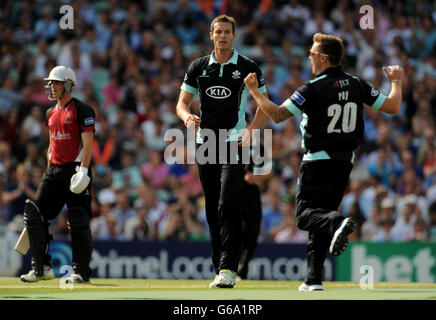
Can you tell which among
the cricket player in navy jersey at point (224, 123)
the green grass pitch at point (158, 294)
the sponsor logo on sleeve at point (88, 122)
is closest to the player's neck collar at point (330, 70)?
the cricket player in navy jersey at point (224, 123)

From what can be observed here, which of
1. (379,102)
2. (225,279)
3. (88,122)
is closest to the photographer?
(379,102)

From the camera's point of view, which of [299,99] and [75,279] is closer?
[299,99]

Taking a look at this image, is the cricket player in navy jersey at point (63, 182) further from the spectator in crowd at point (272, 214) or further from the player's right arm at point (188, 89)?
the spectator in crowd at point (272, 214)

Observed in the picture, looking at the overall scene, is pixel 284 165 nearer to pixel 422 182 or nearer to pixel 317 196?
pixel 422 182

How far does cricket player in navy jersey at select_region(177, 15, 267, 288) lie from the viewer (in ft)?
30.3

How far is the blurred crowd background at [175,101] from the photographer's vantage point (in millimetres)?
16281

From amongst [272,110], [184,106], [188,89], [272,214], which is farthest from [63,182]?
[272,214]

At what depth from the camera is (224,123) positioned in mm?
9383

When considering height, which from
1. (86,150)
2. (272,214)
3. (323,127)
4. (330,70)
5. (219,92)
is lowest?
(272,214)

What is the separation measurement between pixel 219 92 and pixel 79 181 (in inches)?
74.6

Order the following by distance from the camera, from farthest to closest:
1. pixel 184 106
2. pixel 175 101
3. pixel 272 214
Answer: pixel 175 101
pixel 272 214
pixel 184 106

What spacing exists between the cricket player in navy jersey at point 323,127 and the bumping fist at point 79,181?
2.42 metres

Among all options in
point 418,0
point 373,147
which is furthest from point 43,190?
point 418,0

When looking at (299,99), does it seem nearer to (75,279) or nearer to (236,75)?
(236,75)
